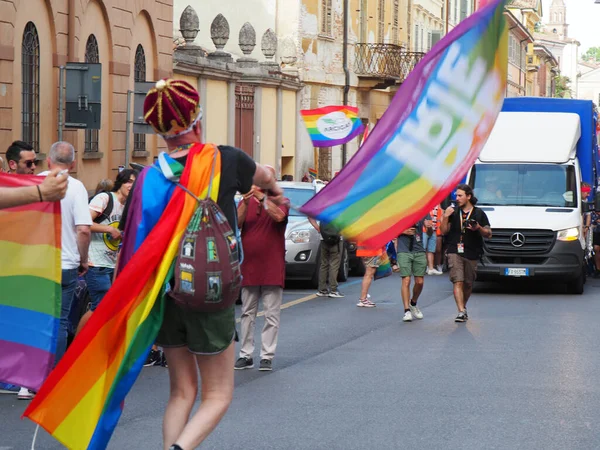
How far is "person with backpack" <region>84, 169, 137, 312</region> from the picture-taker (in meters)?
11.0

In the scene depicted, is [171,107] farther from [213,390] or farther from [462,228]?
[462,228]

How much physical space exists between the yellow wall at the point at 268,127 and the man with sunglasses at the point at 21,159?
23.2 meters

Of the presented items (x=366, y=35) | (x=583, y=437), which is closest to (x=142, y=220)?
(x=583, y=437)

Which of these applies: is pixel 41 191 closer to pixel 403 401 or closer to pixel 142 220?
pixel 142 220

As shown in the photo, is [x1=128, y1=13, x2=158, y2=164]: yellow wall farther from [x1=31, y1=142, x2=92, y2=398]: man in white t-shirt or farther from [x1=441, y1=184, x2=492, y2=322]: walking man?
[x1=31, y1=142, x2=92, y2=398]: man in white t-shirt

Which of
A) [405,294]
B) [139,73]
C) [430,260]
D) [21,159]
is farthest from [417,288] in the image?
[139,73]

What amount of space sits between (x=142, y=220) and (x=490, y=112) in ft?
Answer: 5.43

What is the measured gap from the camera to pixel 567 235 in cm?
2044

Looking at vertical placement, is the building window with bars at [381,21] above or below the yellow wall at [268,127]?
above

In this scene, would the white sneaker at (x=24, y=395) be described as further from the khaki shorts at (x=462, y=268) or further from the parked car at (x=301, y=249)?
the parked car at (x=301, y=249)

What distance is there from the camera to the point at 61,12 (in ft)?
68.6

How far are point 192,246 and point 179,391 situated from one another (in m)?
0.72

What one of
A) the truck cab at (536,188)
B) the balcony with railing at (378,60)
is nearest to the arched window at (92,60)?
the truck cab at (536,188)

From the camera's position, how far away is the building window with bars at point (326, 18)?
39.8m
